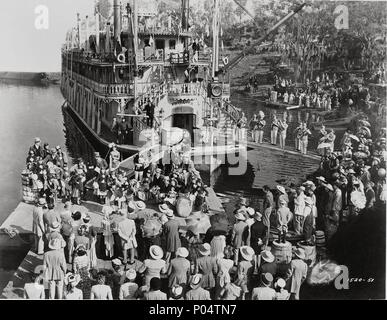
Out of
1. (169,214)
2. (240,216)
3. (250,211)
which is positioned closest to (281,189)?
(250,211)

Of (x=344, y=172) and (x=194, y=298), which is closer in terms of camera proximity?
(x=194, y=298)

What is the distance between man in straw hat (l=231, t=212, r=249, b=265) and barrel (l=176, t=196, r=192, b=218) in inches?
24.9

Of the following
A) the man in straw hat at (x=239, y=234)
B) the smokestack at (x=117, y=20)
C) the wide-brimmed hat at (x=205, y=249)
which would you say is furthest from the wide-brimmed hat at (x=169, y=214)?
the smokestack at (x=117, y=20)

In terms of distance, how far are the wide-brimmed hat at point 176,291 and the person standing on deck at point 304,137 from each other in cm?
242

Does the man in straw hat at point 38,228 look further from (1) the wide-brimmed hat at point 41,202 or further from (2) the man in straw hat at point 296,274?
(2) the man in straw hat at point 296,274

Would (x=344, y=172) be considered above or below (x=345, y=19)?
below

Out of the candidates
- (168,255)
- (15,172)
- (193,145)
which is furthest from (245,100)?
(15,172)

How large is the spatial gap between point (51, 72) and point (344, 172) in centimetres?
406

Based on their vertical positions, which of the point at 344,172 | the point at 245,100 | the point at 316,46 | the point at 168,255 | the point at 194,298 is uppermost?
the point at 316,46

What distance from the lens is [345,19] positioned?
22.7 ft

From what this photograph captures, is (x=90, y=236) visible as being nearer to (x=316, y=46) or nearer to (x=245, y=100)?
(x=245, y=100)

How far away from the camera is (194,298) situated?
6492mm

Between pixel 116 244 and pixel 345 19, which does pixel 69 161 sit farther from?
pixel 345 19

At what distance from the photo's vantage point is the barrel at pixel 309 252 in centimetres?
693
